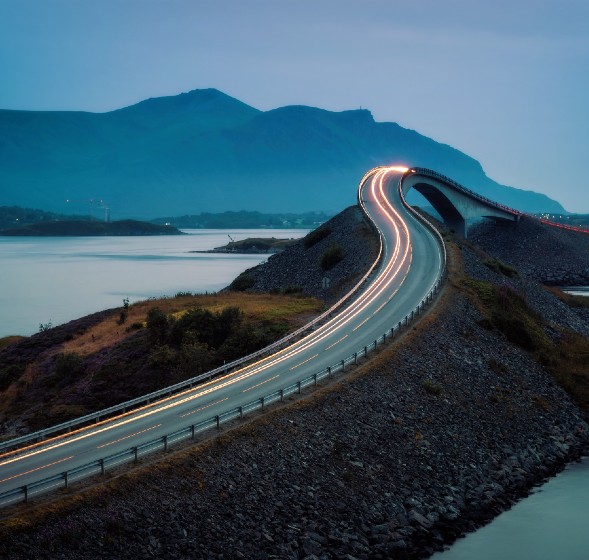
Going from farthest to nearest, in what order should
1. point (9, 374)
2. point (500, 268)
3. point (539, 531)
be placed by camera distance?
point (500, 268)
point (9, 374)
point (539, 531)

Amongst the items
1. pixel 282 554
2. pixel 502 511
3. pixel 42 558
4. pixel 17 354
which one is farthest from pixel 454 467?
pixel 17 354

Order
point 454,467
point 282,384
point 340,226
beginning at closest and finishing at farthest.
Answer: point 454,467
point 282,384
point 340,226

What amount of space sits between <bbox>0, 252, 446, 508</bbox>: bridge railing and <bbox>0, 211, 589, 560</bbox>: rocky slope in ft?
2.96

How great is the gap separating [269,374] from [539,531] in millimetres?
14856

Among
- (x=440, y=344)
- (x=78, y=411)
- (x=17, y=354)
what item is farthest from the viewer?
(x=17, y=354)

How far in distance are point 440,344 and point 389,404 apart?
475 inches

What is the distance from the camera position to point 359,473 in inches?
1294

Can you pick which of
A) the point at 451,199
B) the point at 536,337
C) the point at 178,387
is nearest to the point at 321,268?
the point at 536,337

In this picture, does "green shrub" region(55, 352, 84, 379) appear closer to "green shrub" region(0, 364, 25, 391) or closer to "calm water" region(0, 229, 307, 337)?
"green shrub" region(0, 364, 25, 391)

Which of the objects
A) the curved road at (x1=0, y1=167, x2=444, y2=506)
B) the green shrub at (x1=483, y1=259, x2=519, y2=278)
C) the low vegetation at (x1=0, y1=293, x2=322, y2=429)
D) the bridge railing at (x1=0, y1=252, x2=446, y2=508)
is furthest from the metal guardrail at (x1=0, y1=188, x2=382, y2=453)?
the green shrub at (x1=483, y1=259, x2=519, y2=278)

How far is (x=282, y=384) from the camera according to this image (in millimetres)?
39469

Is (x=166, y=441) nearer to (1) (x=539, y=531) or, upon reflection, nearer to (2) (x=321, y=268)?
(1) (x=539, y=531)

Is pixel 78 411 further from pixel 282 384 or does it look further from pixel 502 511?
pixel 502 511

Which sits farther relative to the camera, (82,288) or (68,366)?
(82,288)
